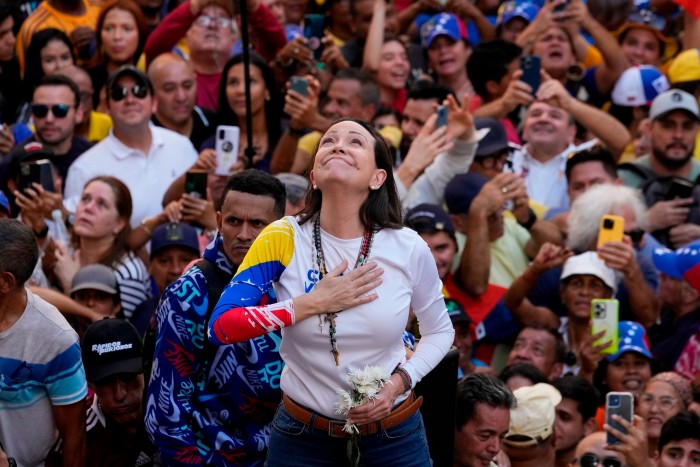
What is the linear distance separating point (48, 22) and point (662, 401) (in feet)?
19.0

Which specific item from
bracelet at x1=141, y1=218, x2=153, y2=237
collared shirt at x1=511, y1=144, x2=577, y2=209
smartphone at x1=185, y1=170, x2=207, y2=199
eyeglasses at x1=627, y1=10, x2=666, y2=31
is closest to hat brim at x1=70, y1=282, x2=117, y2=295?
bracelet at x1=141, y1=218, x2=153, y2=237

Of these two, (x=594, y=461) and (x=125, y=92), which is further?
(x=125, y=92)

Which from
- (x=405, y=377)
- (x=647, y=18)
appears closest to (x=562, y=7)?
(x=647, y=18)

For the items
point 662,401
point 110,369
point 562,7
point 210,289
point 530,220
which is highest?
point 562,7

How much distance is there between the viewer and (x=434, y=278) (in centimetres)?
501

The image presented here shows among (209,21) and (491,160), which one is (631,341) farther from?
(209,21)

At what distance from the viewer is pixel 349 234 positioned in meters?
4.90

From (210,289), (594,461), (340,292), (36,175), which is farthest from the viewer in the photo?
(36,175)

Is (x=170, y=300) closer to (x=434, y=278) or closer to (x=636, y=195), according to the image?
(x=434, y=278)

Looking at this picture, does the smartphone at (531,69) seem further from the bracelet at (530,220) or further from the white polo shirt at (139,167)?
the white polo shirt at (139,167)

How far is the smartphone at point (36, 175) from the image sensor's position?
27.2ft

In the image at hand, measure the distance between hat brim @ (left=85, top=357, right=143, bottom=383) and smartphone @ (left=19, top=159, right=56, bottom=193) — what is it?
2.22 m

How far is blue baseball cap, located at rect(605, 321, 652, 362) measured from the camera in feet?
26.2

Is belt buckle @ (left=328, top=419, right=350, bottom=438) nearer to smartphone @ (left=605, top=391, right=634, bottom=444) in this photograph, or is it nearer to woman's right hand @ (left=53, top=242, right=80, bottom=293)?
smartphone @ (left=605, top=391, right=634, bottom=444)
